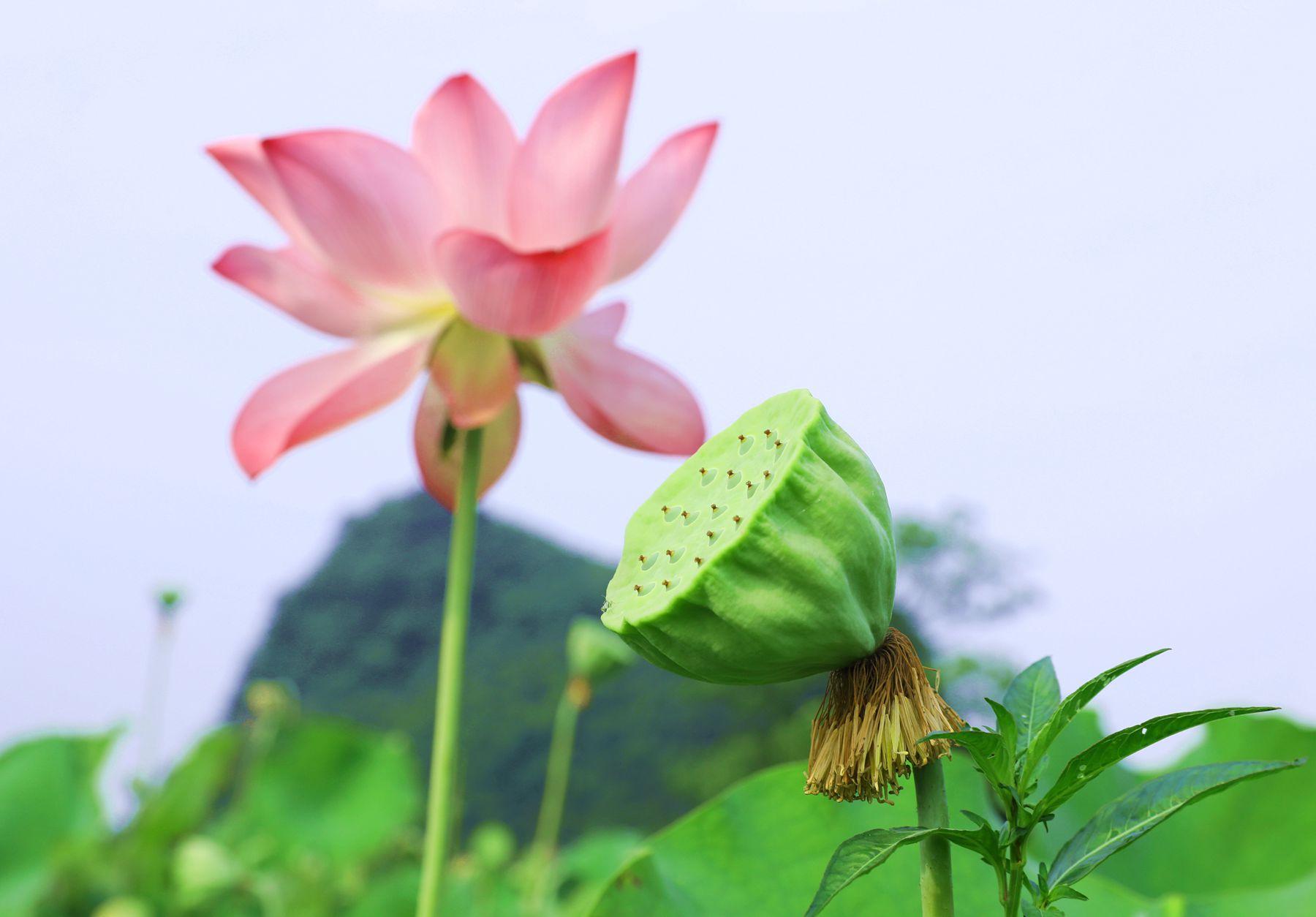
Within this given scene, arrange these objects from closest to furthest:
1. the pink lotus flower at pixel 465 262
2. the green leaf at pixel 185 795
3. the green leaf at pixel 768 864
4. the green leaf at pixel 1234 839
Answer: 1. the green leaf at pixel 768 864
2. the pink lotus flower at pixel 465 262
3. the green leaf at pixel 1234 839
4. the green leaf at pixel 185 795

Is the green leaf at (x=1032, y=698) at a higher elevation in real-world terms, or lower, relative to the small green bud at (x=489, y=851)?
higher

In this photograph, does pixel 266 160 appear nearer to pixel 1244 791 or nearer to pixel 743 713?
pixel 1244 791

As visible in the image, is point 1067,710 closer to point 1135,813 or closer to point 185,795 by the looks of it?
point 1135,813

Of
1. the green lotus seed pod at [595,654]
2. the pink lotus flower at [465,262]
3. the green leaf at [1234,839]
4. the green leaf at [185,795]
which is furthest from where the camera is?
the green leaf at [185,795]

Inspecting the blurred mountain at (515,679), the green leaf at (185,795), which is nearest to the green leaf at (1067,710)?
the green leaf at (185,795)

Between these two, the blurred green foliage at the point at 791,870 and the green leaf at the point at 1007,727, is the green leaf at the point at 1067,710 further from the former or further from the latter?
the blurred green foliage at the point at 791,870
